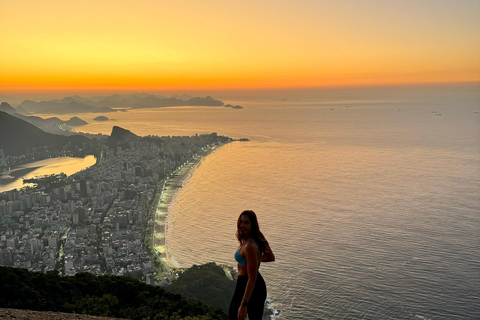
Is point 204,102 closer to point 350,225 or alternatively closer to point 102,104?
point 102,104

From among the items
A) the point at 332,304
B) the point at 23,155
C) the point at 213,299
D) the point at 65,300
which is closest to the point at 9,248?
the point at 213,299

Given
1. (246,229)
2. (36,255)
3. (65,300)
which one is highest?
(246,229)

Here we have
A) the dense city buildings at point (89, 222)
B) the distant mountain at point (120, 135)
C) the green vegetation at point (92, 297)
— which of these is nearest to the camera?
the green vegetation at point (92, 297)

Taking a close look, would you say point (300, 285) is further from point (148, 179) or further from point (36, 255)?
point (148, 179)

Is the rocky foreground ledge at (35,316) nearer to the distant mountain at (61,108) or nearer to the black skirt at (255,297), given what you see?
the black skirt at (255,297)

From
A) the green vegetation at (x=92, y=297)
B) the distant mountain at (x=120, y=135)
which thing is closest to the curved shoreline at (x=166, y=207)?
the green vegetation at (x=92, y=297)

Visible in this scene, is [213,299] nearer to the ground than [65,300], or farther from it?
nearer to the ground
